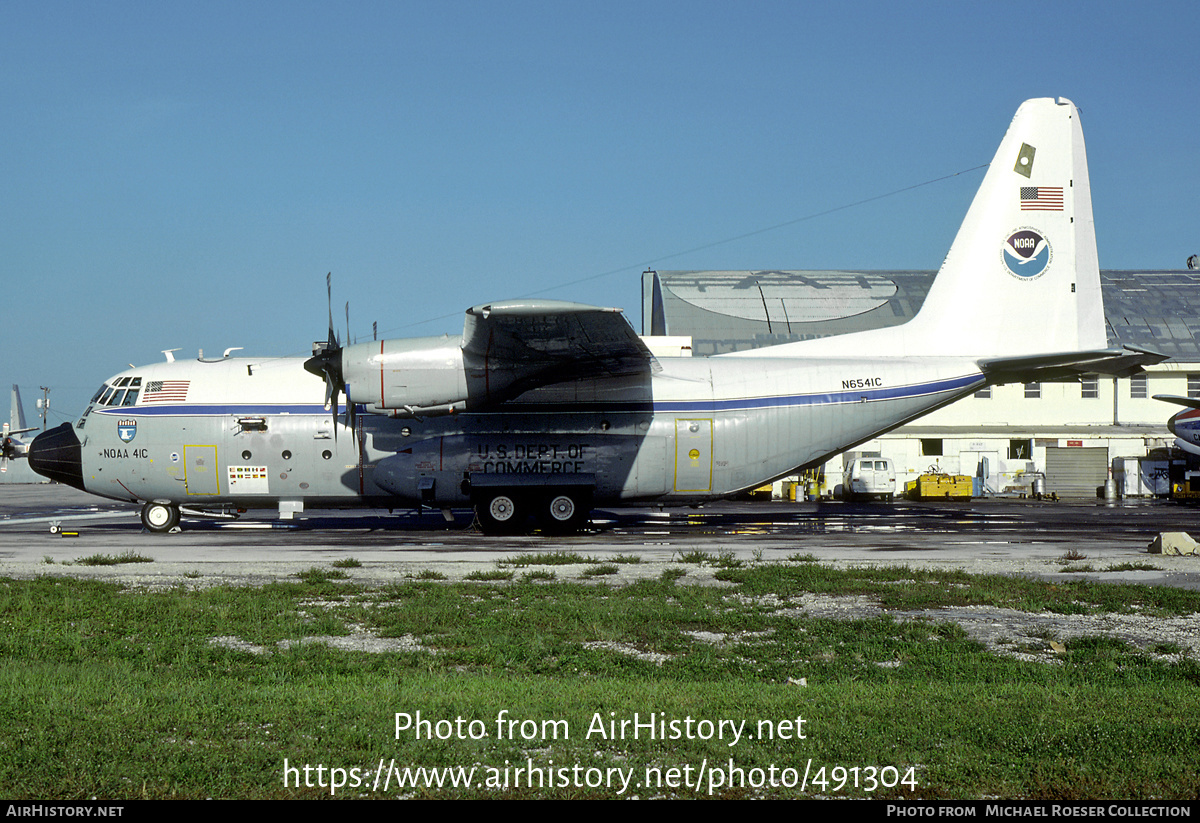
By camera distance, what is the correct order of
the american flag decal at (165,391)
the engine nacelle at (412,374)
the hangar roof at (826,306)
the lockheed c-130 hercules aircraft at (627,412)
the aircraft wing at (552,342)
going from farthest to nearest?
the hangar roof at (826,306) → the american flag decal at (165,391) → the lockheed c-130 hercules aircraft at (627,412) → the engine nacelle at (412,374) → the aircraft wing at (552,342)

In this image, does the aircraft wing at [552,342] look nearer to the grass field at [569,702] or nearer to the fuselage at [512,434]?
the fuselage at [512,434]

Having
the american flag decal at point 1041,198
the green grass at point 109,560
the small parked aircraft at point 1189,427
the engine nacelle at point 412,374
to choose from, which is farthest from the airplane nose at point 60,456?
the small parked aircraft at point 1189,427

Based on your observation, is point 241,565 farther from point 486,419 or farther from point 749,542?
point 749,542

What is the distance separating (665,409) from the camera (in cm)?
2369

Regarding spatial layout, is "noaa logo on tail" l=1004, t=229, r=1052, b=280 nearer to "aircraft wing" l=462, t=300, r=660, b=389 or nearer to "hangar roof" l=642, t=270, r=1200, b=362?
"aircraft wing" l=462, t=300, r=660, b=389

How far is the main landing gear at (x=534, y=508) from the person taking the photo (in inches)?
933

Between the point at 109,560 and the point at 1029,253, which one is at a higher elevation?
the point at 1029,253

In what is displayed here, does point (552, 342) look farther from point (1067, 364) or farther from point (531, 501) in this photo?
point (1067, 364)

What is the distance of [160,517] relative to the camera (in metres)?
25.2

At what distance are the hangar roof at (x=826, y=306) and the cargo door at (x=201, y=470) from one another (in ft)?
105

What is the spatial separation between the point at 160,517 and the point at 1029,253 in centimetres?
2423

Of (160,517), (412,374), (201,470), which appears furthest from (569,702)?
(160,517)

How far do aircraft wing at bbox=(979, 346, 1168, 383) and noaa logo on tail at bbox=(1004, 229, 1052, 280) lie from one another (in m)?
2.53

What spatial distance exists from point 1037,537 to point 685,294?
36065mm
